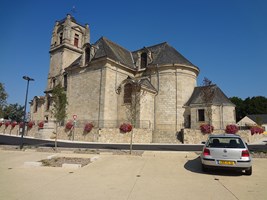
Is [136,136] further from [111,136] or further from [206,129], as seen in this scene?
[206,129]

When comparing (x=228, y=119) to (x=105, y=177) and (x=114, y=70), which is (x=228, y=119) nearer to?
(x=114, y=70)

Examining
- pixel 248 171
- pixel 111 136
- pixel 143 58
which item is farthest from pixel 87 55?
pixel 248 171

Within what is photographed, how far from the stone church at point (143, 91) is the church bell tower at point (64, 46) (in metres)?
7.02

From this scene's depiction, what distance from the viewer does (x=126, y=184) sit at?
5750mm

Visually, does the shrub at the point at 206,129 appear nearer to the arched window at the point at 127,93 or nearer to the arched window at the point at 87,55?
the arched window at the point at 127,93

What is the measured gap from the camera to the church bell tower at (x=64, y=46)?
35406 millimetres

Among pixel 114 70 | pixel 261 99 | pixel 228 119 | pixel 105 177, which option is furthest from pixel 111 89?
pixel 261 99

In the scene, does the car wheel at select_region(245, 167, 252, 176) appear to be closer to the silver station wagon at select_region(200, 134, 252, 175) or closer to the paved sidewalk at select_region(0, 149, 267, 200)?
the silver station wagon at select_region(200, 134, 252, 175)

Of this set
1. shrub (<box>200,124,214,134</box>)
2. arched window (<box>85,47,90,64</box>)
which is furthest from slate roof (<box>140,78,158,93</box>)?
arched window (<box>85,47,90,64</box>)

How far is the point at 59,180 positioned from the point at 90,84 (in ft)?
70.7

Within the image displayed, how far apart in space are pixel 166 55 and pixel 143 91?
25.3 ft

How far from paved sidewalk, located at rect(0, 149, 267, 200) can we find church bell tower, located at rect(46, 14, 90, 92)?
2929cm

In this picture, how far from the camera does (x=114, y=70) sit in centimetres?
2620

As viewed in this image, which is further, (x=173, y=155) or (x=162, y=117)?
(x=162, y=117)
